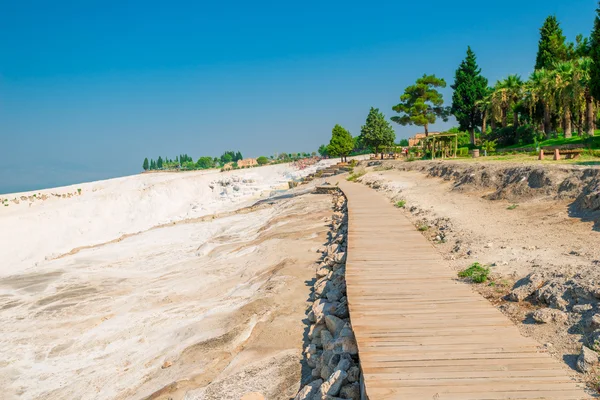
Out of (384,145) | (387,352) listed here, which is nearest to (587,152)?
(387,352)

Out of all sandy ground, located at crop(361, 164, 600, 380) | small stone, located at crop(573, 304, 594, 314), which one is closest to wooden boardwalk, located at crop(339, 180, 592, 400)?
sandy ground, located at crop(361, 164, 600, 380)

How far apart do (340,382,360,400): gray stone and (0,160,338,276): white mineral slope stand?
986 inches

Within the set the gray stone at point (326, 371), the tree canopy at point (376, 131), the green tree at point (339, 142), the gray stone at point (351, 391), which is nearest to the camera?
the gray stone at point (351, 391)

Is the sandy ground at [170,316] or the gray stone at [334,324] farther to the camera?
the sandy ground at [170,316]

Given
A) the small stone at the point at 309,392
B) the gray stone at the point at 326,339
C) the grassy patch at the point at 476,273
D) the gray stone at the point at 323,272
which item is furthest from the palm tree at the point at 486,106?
the small stone at the point at 309,392

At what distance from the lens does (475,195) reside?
16.0 m

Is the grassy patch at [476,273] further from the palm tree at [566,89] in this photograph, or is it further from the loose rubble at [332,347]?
the palm tree at [566,89]

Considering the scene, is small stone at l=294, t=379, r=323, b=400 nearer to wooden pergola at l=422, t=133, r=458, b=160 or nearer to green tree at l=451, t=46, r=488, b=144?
wooden pergola at l=422, t=133, r=458, b=160

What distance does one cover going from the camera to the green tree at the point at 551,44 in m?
43.7

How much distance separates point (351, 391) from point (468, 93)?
157ft

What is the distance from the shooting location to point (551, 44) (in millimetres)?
43875

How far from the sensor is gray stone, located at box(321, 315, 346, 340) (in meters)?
5.82

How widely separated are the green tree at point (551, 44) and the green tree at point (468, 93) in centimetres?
656

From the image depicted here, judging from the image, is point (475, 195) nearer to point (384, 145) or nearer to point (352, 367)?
point (352, 367)
